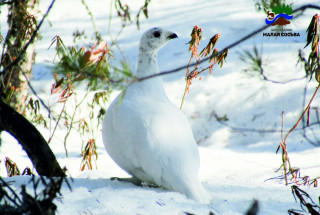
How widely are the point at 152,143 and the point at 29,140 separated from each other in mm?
645

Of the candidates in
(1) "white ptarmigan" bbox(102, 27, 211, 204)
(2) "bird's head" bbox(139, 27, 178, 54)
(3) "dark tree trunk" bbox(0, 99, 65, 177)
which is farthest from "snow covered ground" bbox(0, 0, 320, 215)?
(2) "bird's head" bbox(139, 27, 178, 54)

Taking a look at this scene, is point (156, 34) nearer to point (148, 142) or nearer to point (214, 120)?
point (148, 142)

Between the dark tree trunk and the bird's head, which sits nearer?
the dark tree trunk

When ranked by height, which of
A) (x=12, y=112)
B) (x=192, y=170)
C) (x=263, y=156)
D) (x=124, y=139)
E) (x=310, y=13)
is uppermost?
(x=310, y=13)

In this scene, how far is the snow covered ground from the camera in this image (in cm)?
240

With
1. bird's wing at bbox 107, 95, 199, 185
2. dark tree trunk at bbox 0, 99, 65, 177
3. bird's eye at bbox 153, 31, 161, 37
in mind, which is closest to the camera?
dark tree trunk at bbox 0, 99, 65, 177

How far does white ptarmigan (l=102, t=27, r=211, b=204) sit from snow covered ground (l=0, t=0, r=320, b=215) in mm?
85

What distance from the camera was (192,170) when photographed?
2479 mm

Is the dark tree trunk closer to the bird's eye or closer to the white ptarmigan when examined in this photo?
the white ptarmigan

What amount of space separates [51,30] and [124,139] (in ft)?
21.2

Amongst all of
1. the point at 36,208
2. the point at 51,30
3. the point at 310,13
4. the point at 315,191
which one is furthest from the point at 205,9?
the point at 36,208

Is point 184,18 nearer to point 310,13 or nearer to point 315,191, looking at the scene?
point 310,13

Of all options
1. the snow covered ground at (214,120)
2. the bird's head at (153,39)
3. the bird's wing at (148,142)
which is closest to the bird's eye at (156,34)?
the bird's head at (153,39)

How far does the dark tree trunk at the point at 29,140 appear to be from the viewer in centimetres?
223
